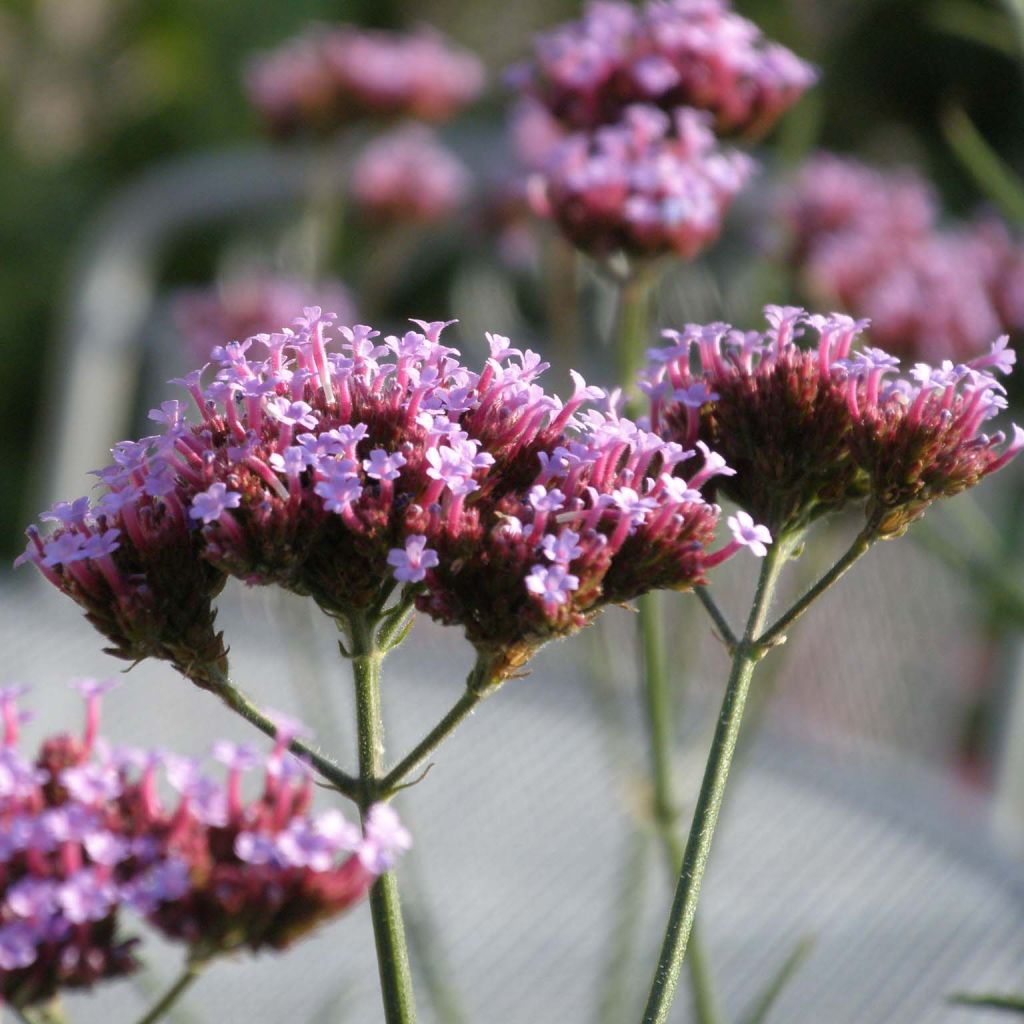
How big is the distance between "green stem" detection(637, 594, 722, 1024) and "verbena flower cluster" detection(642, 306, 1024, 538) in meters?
0.13

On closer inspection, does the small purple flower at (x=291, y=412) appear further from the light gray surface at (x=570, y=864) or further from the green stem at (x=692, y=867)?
the light gray surface at (x=570, y=864)

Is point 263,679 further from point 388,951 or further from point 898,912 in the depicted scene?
point 388,951

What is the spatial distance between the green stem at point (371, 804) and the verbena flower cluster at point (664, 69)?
0.45m

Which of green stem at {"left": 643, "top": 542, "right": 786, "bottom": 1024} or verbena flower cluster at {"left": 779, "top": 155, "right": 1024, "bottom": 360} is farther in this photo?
verbena flower cluster at {"left": 779, "top": 155, "right": 1024, "bottom": 360}

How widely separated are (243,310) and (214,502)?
2.65ft

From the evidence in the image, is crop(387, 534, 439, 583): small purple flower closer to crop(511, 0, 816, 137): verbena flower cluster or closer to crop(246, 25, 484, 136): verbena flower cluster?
crop(511, 0, 816, 137): verbena flower cluster

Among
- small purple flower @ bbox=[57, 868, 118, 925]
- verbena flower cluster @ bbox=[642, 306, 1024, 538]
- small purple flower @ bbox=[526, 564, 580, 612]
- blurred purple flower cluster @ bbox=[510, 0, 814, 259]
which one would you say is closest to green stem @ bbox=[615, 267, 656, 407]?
blurred purple flower cluster @ bbox=[510, 0, 814, 259]

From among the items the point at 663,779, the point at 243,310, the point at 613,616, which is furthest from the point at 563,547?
the point at 613,616

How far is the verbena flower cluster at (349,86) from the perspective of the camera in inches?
51.2

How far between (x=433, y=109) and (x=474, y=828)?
2.16 feet

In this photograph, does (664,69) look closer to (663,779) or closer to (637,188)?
(637,188)

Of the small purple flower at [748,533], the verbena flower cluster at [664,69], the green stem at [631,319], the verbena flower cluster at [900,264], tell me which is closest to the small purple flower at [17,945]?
the small purple flower at [748,533]

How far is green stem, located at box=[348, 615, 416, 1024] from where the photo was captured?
0.41 meters

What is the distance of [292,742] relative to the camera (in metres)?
0.43
